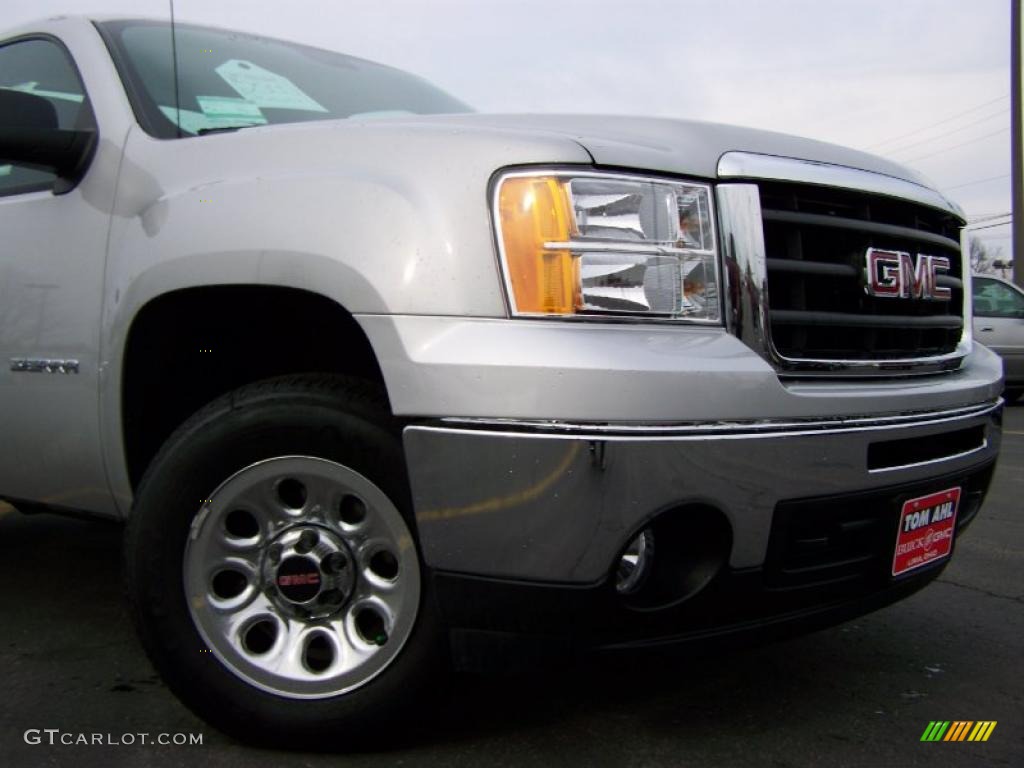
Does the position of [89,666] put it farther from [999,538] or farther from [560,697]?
[999,538]

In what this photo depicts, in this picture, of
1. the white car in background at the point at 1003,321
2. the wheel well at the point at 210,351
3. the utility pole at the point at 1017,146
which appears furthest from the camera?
the utility pole at the point at 1017,146

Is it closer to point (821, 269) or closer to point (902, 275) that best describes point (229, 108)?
point (821, 269)

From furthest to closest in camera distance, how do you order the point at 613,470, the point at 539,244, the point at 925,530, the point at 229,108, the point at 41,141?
the point at 229,108 < the point at 41,141 < the point at 925,530 < the point at 539,244 < the point at 613,470

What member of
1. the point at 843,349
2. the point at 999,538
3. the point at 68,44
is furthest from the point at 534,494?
the point at 999,538

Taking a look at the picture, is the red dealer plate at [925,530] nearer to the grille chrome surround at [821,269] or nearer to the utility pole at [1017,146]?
the grille chrome surround at [821,269]

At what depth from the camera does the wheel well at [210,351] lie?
2.49 m

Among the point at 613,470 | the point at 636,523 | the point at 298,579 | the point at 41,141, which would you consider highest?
the point at 41,141

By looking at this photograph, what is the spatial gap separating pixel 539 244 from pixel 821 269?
682 millimetres

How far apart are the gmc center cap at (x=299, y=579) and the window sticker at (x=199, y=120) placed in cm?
119

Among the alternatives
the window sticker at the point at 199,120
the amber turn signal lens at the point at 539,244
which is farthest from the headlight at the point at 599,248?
the window sticker at the point at 199,120

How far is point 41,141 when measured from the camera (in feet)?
8.63

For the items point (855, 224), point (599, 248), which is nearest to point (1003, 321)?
point (855, 224)

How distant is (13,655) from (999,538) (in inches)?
149

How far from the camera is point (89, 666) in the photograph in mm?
2871
